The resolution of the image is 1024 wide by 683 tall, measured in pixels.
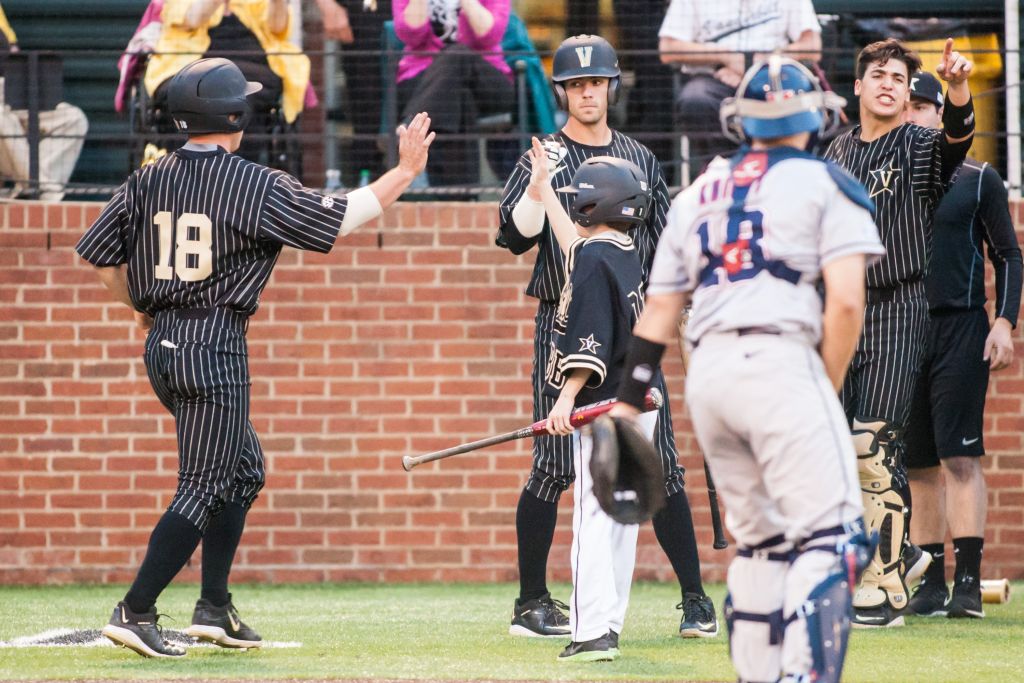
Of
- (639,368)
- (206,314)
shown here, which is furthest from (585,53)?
(639,368)

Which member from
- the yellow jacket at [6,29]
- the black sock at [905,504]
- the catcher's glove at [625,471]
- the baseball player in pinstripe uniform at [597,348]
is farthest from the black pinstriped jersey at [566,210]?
the yellow jacket at [6,29]

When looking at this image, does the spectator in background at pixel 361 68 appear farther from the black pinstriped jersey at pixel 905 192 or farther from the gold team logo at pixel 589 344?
the gold team logo at pixel 589 344

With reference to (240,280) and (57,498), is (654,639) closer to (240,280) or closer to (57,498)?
(240,280)

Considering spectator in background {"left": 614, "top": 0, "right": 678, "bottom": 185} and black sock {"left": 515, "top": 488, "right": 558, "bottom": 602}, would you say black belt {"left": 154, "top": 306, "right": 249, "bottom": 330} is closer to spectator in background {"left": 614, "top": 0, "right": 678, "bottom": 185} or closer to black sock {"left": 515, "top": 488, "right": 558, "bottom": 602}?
black sock {"left": 515, "top": 488, "right": 558, "bottom": 602}

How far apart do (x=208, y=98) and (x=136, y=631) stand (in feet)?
6.26

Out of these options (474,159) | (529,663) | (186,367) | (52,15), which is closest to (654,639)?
(529,663)

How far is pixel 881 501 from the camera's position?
21.0 feet

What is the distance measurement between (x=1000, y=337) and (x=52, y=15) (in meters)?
6.49

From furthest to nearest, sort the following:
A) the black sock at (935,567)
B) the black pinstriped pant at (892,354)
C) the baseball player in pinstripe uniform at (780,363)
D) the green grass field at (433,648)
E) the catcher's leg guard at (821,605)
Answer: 1. the black sock at (935,567)
2. the black pinstriped pant at (892,354)
3. the green grass field at (433,648)
4. the baseball player in pinstripe uniform at (780,363)
5. the catcher's leg guard at (821,605)

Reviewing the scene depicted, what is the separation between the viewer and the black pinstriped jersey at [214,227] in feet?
18.7

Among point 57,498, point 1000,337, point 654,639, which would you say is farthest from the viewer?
point 57,498

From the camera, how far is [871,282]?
662cm

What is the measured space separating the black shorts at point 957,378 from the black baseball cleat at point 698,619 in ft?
5.07

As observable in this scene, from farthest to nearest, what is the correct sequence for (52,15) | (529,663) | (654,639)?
1. (52,15)
2. (654,639)
3. (529,663)
